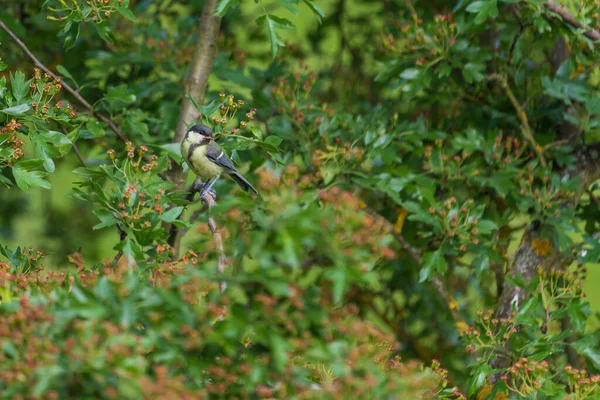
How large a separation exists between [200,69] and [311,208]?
6.16ft

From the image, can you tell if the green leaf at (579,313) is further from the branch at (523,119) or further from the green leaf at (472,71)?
the green leaf at (472,71)

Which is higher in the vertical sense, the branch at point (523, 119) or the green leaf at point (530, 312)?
the branch at point (523, 119)

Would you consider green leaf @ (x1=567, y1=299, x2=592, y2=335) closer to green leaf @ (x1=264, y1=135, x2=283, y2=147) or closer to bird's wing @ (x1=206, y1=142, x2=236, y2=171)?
green leaf @ (x1=264, y1=135, x2=283, y2=147)

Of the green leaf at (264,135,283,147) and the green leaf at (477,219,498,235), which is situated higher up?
the green leaf at (264,135,283,147)

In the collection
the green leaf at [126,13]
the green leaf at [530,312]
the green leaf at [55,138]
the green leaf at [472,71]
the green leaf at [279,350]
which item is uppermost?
the green leaf at [279,350]

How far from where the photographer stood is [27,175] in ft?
8.31

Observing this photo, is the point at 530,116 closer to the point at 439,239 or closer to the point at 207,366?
the point at 439,239

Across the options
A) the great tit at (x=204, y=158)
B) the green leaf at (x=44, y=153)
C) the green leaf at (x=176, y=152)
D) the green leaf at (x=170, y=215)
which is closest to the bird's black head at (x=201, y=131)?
the great tit at (x=204, y=158)

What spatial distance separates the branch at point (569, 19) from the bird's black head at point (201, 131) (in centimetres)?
144

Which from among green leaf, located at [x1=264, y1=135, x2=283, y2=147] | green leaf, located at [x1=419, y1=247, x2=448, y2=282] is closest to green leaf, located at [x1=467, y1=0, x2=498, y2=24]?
green leaf, located at [x1=419, y1=247, x2=448, y2=282]

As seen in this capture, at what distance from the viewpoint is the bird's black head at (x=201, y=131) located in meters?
2.67

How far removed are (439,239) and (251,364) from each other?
176 centimetres

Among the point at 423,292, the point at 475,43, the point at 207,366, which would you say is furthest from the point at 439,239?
the point at 207,366

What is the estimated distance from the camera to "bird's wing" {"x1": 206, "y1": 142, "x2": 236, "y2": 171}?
108 inches
